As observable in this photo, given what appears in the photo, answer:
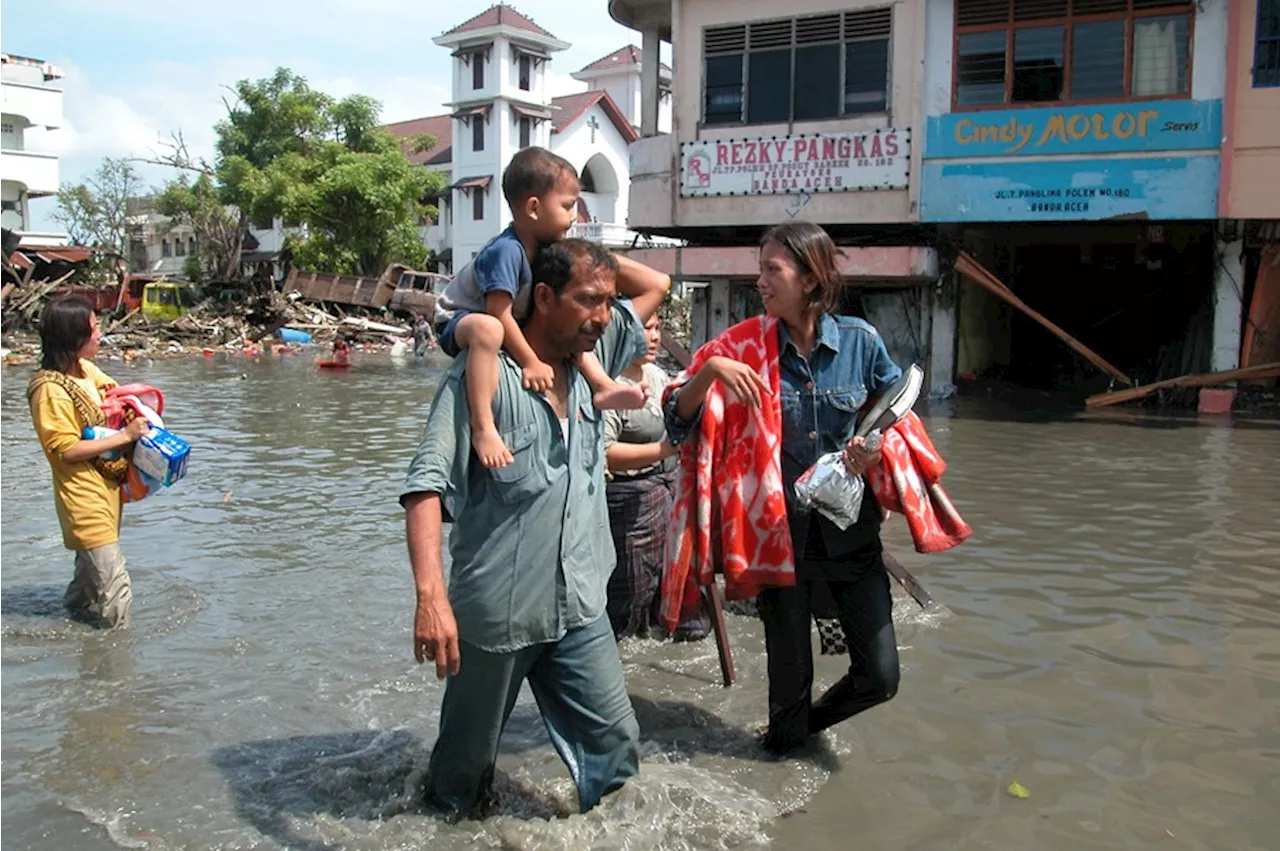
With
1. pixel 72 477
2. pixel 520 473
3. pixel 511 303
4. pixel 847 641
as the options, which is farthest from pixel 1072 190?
pixel 520 473

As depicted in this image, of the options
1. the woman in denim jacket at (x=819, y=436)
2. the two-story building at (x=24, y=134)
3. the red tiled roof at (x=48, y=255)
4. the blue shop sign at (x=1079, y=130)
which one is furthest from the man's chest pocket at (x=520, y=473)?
the two-story building at (x=24, y=134)

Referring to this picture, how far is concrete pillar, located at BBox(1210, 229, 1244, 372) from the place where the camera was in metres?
16.1

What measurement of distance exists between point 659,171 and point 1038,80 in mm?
6134

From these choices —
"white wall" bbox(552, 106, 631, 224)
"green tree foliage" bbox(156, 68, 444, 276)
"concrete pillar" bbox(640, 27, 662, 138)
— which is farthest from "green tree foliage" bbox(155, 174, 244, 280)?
"concrete pillar" bbox(640, 27, 662, 138)

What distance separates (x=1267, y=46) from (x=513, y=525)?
52.2ft

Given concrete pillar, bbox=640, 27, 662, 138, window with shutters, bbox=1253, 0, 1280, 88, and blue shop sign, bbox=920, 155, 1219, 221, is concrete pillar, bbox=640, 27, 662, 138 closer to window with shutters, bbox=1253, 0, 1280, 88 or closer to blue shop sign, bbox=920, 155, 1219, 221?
blue shop sign, bbox=920, 155, 1219, 221

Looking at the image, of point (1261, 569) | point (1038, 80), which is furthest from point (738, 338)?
point (1038, 80)

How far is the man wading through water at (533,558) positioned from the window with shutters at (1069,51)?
596 inches

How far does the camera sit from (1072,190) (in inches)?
644

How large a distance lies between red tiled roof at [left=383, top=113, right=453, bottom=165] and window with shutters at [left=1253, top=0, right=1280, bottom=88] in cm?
3872

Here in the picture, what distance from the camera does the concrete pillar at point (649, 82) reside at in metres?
19.9

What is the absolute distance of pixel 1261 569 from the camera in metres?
6.89

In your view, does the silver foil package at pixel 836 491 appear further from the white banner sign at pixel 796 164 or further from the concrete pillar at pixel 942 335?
the white banner sign at pixel 796 164

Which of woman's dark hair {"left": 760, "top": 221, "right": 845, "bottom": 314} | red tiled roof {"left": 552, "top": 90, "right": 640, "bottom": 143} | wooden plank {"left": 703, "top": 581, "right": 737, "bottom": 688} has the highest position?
red tiled roof {"left": 552, "top": 90, "right": 640, "bottom": 143}
